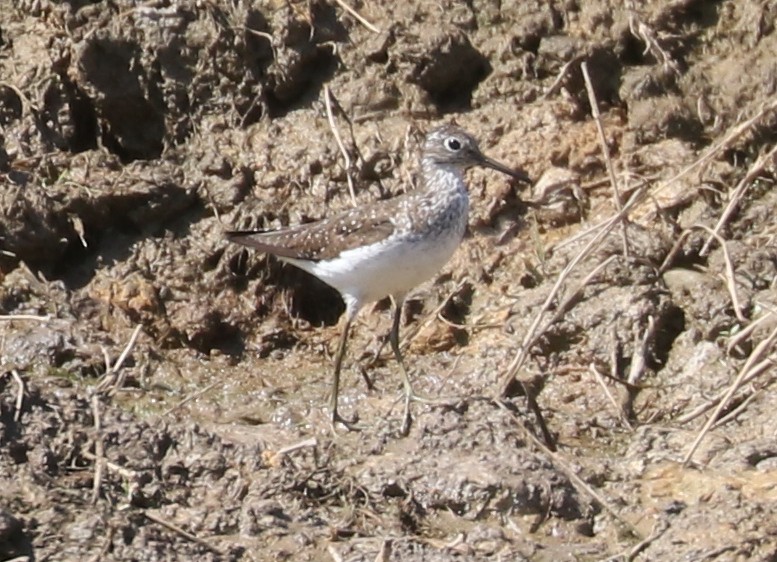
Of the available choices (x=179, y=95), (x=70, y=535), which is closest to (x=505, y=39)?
(x=179, y=95)

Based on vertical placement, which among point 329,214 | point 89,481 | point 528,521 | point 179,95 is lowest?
point 528,521

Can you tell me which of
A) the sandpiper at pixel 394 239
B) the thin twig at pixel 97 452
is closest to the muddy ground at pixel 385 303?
the thin twig at pixel 97 452

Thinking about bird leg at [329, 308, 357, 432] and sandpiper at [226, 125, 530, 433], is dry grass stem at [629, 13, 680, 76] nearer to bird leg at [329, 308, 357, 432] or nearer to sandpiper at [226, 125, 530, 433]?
sandpiper at [226, 125, 530, 433]

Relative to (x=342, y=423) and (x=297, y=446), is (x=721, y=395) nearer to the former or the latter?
(x=342, y=423)

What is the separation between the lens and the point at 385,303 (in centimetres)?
834

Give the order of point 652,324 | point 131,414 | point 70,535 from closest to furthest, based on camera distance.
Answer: point 70,535
point 131,414
point 652,324

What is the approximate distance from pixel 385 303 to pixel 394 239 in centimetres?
106

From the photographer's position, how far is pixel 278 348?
8148mm

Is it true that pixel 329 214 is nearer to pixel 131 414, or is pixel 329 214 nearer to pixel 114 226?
pixel 114 226

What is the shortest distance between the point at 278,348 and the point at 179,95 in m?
1.55

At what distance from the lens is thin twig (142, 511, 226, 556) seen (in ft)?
20.7

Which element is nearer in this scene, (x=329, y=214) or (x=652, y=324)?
(x=652, y=324)

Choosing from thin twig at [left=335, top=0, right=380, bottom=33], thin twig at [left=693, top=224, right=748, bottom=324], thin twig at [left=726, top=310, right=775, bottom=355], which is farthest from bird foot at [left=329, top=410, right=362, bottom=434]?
thin twig at [left=335, top=0, right=380, bottom=33]

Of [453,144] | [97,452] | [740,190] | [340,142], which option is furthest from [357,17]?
[97,452]
